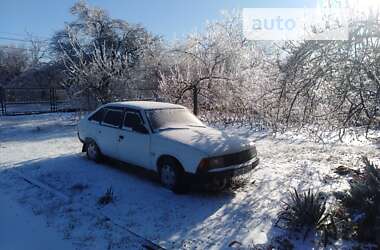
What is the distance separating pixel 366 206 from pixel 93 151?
5576 mm

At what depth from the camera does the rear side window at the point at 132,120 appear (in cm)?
664

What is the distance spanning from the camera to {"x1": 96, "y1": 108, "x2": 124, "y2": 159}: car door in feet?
23.0

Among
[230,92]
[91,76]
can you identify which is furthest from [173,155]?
[91,76]

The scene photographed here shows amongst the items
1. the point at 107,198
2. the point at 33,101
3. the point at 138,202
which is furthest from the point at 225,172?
the point at 33,101

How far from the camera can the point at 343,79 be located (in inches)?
220

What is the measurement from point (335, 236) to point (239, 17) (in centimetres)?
1979

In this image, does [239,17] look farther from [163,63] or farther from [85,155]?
[85,155]

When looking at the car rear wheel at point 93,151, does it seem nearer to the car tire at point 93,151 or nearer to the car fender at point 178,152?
the car tire at point 93,151

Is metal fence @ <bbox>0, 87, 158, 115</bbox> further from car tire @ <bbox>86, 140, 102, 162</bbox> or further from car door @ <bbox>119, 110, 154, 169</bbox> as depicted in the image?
car door @ <bbox>119, 110, 154, 169</bbox>

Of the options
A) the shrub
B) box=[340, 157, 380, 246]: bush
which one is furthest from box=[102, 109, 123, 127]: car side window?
box=[340, 157, 380, 246]: bush

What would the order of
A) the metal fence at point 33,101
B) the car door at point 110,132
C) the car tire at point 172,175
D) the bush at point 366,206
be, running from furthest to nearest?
1. the metal fence at point 33,101
2. the car door at point 110,132
3. the car tire at point 172,175
4. the bush at point 366,206

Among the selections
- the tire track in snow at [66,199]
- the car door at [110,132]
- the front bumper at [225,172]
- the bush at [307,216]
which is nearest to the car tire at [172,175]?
the front bumper at [225,172]

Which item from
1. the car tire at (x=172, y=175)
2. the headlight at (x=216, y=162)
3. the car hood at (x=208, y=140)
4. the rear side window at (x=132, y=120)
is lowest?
the car tire at (x=172, y=175)

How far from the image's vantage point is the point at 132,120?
677cm
